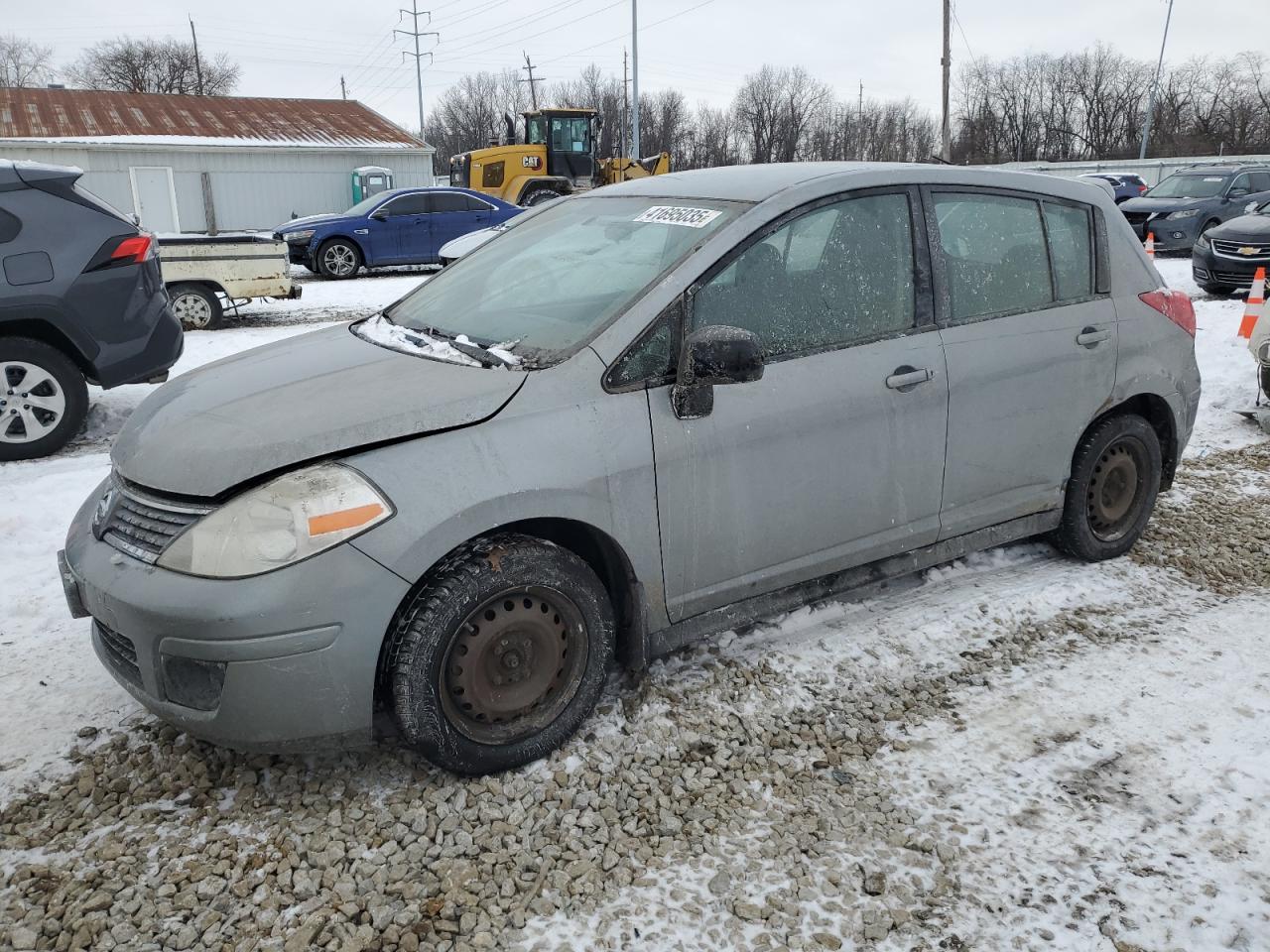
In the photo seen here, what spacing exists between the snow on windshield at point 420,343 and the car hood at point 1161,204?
18.1m

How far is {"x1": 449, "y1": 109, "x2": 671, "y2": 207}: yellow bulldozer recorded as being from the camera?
2381cm

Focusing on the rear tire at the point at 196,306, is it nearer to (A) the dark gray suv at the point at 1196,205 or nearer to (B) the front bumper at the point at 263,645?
(B) the front bumper at the point at 263,645

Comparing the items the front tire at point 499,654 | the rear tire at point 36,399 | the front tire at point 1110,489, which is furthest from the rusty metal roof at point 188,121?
the front tire at point 499,654

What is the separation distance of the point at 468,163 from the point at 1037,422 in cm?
2242

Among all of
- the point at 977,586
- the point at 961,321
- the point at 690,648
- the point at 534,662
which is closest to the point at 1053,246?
the point at 961,321

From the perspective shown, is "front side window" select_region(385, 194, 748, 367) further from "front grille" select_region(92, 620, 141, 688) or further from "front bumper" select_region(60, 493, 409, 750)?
"front grille" select_region(92, 620, 141, 688)

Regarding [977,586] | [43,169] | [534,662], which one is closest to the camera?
[534,662]

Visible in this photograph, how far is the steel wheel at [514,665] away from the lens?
2.73 metres

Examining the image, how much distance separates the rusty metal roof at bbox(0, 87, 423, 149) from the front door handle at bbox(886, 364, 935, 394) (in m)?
31.3

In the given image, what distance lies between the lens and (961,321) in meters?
3.70

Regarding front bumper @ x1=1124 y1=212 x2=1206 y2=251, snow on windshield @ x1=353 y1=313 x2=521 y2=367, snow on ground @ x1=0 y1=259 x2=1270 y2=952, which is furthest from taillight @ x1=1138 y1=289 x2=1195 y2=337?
front bumper @ x1=1124 y1=212 x2=1206 y2=251

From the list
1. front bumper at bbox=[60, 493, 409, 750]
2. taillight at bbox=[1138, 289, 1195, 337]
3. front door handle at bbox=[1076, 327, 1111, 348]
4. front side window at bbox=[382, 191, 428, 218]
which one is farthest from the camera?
front side window at bbox=[382, 191, 428, 218]

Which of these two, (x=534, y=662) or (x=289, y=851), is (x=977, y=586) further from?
(x=289, y=851)

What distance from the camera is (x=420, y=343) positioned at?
3.30m
